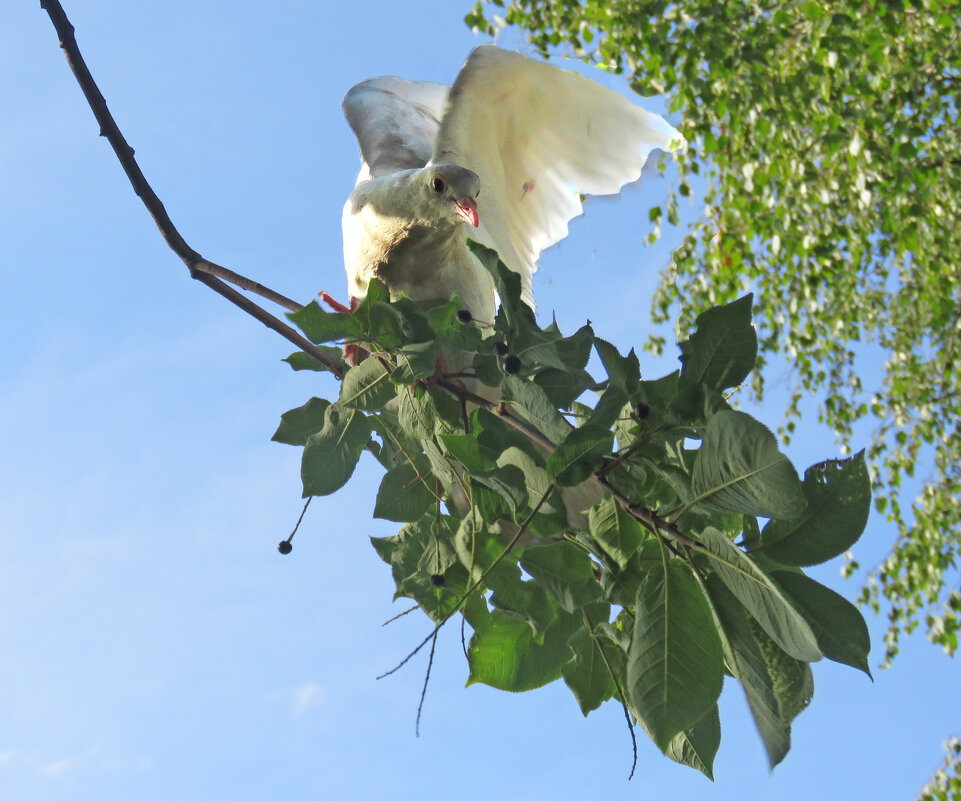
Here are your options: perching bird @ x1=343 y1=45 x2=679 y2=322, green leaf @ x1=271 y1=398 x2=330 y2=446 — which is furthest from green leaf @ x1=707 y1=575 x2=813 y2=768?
perching bird @ x1=343 y1=45 x2=679 y2=322

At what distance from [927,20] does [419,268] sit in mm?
3043

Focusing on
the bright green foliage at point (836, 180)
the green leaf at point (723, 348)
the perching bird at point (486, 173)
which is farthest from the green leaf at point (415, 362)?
the bright green foliage at point (836, 180)

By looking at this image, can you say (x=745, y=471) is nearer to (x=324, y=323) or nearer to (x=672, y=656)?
(x=672, y=656)

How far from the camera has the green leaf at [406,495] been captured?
90 cm

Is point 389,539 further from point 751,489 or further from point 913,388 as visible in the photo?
point 913,388

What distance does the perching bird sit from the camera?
4.66ft

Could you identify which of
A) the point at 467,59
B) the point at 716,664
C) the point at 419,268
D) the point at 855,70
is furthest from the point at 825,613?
the point at 855,70

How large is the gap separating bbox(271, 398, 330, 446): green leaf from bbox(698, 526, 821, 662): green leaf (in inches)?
15.7

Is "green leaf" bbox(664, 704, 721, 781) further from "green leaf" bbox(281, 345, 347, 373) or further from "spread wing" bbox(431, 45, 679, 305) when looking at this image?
"spread wing" bbox(431, 45, 679, 305)

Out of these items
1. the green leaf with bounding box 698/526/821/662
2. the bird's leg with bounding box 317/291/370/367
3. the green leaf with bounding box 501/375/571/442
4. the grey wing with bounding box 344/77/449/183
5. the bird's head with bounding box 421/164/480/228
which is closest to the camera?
the green leaf with bounding box 698/526/821/662

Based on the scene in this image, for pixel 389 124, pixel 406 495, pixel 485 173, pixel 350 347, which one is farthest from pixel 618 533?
pixel 389 124

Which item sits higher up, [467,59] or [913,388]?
[913,388]

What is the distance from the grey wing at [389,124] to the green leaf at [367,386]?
980mm

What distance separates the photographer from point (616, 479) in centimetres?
74
